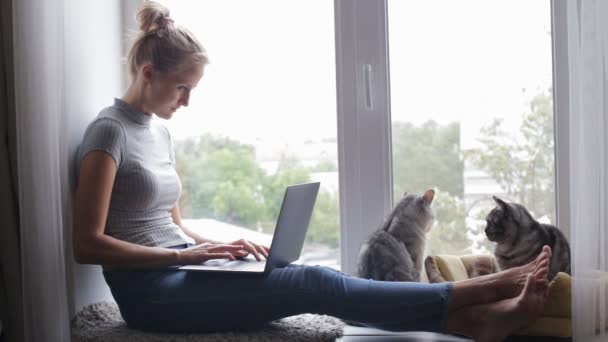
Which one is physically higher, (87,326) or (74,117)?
(74,117)

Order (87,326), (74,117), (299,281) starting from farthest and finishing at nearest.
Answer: (74,117)
(87,326)
(299,281)

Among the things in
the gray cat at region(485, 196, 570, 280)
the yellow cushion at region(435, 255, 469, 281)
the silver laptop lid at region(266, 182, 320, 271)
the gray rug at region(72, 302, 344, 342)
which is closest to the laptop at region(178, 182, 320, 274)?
the silver laptop lid at region(266, 182, 320, 271)

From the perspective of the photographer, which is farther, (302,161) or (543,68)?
(302,161)

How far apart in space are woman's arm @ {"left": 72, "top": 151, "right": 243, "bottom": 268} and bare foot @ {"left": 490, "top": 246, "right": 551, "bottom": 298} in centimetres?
84

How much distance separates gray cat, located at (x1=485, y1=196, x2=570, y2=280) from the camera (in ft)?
5.47

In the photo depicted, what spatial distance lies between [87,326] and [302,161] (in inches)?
34.5

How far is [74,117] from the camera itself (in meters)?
1.77

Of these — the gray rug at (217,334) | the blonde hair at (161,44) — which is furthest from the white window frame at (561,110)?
the blonde hair at (161,44)

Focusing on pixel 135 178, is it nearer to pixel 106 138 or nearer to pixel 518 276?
pixel 106 138

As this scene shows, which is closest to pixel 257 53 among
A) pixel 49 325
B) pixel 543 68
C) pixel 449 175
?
pixel 449 175

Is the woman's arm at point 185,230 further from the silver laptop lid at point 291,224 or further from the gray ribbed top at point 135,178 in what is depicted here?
the silver laptop lid at point 291,224

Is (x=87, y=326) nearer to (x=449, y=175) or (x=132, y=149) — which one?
(x=132, y=149)

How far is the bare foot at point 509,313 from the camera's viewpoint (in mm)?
1506

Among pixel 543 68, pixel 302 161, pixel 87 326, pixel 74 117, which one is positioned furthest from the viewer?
pixel 302 161
